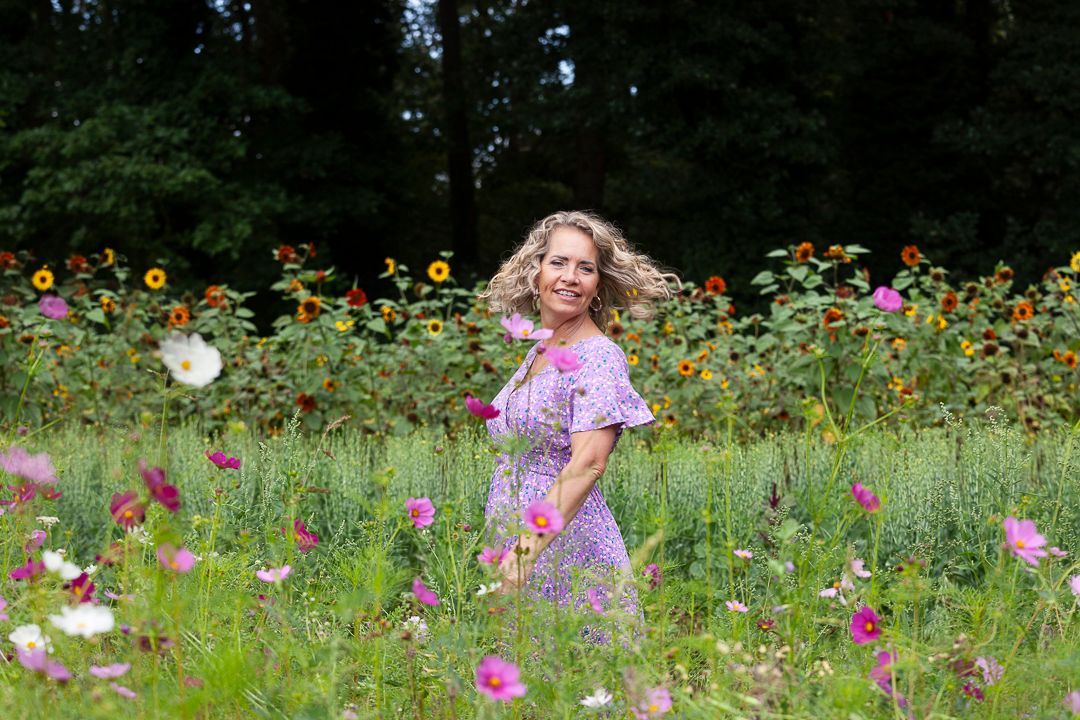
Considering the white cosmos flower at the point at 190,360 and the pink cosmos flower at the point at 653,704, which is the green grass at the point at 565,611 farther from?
the white cosmos flower at the point at 190,360

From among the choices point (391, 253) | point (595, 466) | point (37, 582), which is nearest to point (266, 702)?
point (37, 582)

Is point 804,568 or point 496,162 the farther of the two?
point 496,162

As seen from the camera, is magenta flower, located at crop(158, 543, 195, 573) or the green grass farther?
the green grass

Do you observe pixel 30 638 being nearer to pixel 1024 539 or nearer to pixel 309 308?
pixel 1024 539

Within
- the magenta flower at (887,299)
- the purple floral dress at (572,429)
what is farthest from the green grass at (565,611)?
the magenta flower at (887,299)

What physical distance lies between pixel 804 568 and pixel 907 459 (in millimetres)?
1968

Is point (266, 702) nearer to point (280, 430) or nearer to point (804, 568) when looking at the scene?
point (804, 568)

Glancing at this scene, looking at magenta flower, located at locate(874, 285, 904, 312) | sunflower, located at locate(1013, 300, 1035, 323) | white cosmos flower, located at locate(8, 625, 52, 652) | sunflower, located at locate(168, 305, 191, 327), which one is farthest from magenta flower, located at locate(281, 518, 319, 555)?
sunflower, located at locate(1013, 300, 1035, 323)

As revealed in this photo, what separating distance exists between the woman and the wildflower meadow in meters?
0.13

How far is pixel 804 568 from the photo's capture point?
2137mm

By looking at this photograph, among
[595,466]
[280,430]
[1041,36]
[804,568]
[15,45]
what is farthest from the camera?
[15,45]

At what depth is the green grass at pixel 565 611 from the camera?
1.80m

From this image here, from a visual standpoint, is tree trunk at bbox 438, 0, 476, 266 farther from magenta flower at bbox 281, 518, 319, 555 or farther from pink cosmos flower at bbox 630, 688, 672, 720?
pink cosmos flower at bbox 630, 688, 672, 720

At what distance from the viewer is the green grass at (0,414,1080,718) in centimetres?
180
